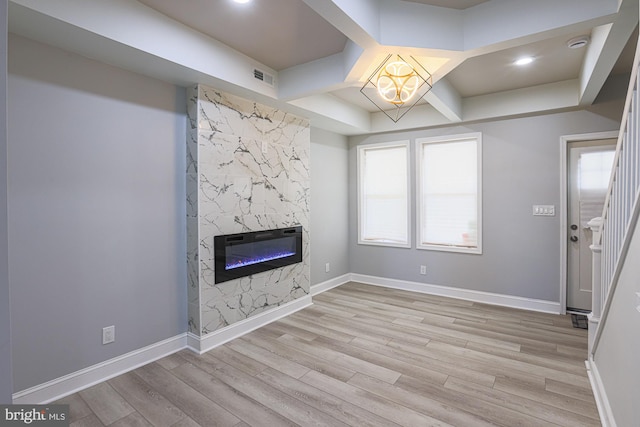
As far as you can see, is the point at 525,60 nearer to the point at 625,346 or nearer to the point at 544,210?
the point at 544,210

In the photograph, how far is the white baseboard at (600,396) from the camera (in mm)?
1925

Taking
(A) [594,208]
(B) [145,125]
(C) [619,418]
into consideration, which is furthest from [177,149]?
(A) [594,208]

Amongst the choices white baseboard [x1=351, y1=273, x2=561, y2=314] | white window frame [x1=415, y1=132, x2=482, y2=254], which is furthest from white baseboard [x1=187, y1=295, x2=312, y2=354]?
white window frame [x1=415, y1=132, x2=482, y2=254]

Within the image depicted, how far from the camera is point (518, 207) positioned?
4160mm

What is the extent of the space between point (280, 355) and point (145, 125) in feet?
7.79

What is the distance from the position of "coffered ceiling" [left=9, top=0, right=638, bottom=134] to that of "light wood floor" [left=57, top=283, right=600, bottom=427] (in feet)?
8.13

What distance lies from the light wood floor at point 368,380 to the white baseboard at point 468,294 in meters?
0.29

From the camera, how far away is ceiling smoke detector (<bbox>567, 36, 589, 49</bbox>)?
2615 mm

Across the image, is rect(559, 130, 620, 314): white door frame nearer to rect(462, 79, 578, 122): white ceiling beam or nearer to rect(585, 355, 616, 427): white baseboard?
rect(462, 79, 578, 122): white ceiling beam

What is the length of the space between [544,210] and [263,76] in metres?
3.71

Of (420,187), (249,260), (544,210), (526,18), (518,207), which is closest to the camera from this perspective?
(526,18)

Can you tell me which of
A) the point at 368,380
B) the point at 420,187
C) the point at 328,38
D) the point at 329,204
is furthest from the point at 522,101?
the point at 368,380

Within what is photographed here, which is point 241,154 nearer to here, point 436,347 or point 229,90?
point 229,90

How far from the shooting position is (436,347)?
3.08 m
